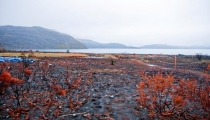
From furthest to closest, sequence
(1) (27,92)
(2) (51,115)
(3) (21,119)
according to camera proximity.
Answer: (1) (27,92) < (2) (51,115) < (3) (21,119)

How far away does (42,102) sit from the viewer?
6668mm

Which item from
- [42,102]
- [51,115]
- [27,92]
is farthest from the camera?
[27,92]

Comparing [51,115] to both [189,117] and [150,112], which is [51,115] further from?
[189,117]

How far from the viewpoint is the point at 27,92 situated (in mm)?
7871

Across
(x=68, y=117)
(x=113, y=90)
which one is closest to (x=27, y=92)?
(x=68, y=117)

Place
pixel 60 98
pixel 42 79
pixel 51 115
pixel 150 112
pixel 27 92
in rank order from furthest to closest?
pixel 42 79
pixel 27 92
pixel 60 98
pixel 150 112
pixel 51 115

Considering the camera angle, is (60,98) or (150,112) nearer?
(150,112)

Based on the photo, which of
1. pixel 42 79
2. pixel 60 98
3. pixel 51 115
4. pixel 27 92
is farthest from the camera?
pixel 42 79

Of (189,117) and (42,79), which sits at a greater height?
(42,79)

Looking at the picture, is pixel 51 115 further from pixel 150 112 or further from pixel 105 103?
pixel 150 112

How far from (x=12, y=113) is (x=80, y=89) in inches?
152

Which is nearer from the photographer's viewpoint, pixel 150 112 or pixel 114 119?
pixel 114 119

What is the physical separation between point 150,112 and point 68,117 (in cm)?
303

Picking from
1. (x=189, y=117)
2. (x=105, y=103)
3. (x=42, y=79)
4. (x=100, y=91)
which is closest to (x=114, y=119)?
(x=105, y=103)
